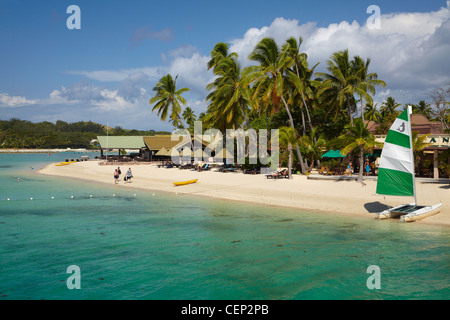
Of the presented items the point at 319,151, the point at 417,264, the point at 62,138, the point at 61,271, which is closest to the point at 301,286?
the point at 417,264

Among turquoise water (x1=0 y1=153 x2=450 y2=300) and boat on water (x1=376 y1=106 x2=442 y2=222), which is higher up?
boat on water (x1=376 y1=106 x2=442 y2=222)

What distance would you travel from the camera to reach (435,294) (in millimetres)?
8945

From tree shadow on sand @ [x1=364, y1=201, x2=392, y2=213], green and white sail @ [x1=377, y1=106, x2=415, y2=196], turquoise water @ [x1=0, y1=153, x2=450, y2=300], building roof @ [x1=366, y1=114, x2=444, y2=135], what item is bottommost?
turquoise water @ [x1=0, y1=153, x2=450, y2=300]

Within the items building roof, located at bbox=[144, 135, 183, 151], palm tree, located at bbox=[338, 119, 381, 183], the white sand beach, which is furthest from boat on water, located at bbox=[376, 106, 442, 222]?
building roof, located at bbox=[144, 135, 183, 151]

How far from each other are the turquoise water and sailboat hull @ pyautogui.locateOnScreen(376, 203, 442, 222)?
45cm

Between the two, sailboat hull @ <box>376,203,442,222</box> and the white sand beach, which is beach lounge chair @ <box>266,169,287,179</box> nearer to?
the white sand beach

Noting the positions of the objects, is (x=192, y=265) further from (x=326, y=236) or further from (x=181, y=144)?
(x=181, y=144)

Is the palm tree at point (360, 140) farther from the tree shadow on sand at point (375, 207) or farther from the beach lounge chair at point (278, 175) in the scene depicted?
the beach lounge chair at point (278, 175)

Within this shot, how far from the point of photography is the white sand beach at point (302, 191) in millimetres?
18703

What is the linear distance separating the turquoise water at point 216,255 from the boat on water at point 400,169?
119 centimetres

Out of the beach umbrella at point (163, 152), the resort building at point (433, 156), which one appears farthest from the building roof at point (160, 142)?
the resort building at point (433, 156)

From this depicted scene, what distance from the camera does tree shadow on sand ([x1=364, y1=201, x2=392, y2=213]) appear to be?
17983mm
